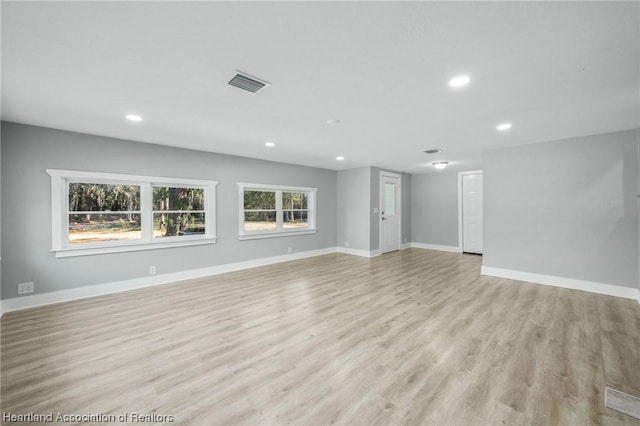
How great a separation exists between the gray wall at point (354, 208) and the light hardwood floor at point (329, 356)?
9.90 feet

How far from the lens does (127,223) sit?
4172 mm

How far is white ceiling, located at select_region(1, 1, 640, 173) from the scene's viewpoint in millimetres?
1436

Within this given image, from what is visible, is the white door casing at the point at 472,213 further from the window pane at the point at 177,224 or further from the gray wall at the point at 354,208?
the window pane at the point at 177,224

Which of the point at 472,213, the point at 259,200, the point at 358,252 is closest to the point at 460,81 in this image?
the point at 259,200

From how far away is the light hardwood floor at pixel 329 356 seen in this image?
1677 mm

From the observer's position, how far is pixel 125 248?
13.2ft

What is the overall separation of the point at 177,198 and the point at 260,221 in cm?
175

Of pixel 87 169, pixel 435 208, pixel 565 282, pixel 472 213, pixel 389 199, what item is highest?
pixel 87 169

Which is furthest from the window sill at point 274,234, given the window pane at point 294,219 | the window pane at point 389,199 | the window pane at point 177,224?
the window pane at point 389,199

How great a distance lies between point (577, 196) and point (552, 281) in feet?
4.53

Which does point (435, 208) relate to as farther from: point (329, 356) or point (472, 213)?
point (329, 356)

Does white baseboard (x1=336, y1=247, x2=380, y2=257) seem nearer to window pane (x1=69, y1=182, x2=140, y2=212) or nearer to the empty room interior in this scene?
the empty room interior

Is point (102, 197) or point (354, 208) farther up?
point (102, 197)

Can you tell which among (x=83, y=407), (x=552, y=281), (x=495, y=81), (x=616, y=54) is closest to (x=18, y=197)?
(x=83, y=407)
